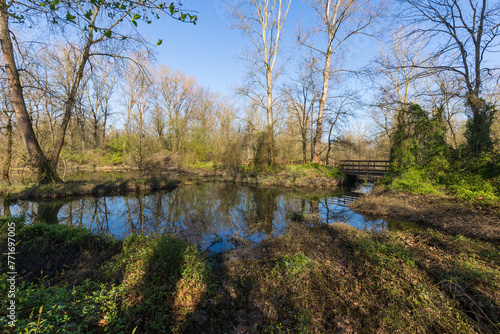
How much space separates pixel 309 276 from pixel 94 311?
310cm

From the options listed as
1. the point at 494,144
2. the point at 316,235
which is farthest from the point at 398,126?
the point at 316,235

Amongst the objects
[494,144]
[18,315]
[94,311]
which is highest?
[494,144]

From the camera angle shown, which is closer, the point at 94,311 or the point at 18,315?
the point at 18,315

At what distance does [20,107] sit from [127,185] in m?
6.34

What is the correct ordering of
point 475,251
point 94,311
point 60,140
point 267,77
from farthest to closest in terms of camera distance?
1. point 267,77
2. point 60,140
3. point 475,251
4. point 94,311

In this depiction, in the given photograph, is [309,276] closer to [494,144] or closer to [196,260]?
[196,260]

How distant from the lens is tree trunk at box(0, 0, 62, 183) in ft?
26.2

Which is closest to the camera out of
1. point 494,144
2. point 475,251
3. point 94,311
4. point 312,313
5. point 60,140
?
point 94,311

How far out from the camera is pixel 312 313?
2.91 metres

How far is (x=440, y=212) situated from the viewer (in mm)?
7609

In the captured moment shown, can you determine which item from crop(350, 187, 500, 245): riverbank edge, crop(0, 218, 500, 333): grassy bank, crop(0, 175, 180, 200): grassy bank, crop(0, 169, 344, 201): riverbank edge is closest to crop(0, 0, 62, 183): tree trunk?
crop(0, 175, 180, 200): grassy bank

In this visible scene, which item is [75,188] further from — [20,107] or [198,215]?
[198,215]

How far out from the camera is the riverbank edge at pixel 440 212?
19.9ft

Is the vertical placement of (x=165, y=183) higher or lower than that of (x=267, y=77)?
Answer: lower
